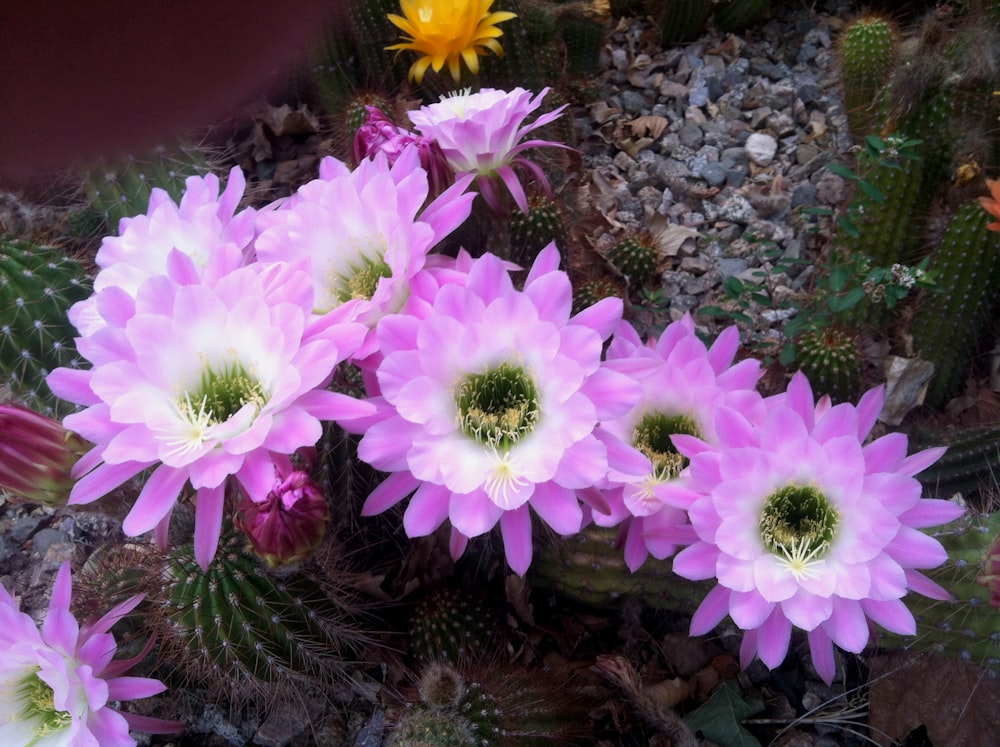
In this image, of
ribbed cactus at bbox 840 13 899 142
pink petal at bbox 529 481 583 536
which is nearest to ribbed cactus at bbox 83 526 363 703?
pink petal at bbox 529 481 583 536

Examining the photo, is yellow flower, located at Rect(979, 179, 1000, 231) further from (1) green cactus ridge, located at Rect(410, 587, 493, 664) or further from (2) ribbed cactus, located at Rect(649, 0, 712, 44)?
(2) ribbed cactus, located at Rect(649, 0, 712, 44)

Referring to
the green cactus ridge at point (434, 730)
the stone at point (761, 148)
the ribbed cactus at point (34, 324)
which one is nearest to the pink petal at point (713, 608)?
the green cactus ridge at point (434, 730)

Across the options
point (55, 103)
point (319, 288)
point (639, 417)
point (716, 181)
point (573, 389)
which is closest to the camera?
point (573, 389)

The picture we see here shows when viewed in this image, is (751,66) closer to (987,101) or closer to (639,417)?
(987,101)

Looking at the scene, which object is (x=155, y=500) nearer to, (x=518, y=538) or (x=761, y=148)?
(x=518, y=538)

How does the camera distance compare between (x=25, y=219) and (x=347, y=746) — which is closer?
(x=347, y=746)

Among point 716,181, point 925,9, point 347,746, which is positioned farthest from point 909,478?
point 925,9
